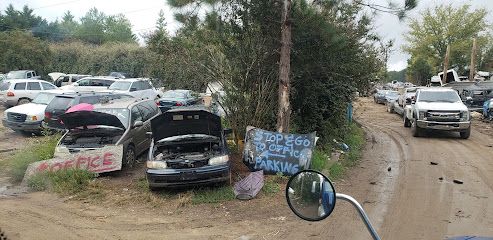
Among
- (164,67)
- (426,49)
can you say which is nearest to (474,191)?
(164,67)

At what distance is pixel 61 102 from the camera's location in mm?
14805

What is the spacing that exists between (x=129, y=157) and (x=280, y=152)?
3.77m

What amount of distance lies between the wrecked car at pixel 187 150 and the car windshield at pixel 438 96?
1026cm

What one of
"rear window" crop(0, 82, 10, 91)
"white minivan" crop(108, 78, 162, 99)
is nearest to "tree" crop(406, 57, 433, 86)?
"white minivan" crop(108, 78, 162, 99)

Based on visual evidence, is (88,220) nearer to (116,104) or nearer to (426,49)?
(116,104)

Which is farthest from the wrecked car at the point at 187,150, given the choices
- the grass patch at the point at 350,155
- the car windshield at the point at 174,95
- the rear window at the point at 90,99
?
the car windshield at the point at 174,95

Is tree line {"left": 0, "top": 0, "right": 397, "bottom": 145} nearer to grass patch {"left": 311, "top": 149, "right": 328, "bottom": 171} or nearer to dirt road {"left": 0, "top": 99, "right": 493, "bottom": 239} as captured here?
grass patch {"left": 311, "top": 149, "right": 328, "bottom": 171}

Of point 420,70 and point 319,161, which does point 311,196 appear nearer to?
point 319,161

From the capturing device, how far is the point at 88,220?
7086 mm

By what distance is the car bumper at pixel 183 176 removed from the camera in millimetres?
8133

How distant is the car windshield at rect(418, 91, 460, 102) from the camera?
647 inches

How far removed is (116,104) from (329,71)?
5.85 meters

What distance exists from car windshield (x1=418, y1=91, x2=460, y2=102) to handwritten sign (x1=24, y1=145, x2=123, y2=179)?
12.0m

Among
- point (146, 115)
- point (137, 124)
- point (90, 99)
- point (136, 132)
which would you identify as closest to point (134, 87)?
point (90, 99)
